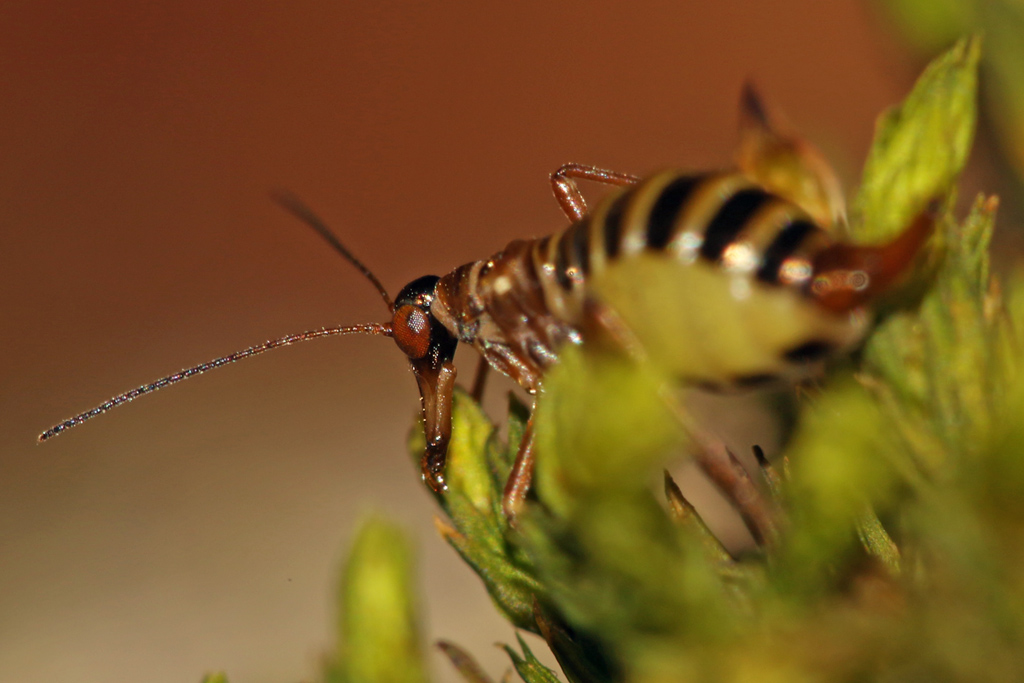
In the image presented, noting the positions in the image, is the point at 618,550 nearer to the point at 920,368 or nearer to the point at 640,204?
the point at 920,368

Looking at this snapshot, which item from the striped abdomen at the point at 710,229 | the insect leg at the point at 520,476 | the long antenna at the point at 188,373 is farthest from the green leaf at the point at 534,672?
the long antenna at the point at 188,373

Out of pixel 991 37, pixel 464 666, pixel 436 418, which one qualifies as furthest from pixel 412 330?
pixel 991 37

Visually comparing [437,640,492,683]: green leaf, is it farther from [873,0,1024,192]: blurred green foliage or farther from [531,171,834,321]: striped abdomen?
[873,0,1024,192]: blurred green foliage

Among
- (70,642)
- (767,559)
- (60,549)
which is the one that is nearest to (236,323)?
(60,549)

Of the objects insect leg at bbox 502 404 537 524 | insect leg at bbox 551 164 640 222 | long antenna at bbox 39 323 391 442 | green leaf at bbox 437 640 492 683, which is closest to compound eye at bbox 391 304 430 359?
long antenna at bbox 39 323 391 442

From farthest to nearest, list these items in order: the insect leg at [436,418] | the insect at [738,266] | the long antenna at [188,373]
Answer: the long antenna at [188,373] → the insect leg at [436,418] → the insect at [738,266]

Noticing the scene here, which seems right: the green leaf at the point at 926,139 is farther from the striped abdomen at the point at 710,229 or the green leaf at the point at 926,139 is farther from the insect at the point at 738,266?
the striped abdomen at the point at 710,229

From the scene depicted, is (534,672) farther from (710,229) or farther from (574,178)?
(574,178)
